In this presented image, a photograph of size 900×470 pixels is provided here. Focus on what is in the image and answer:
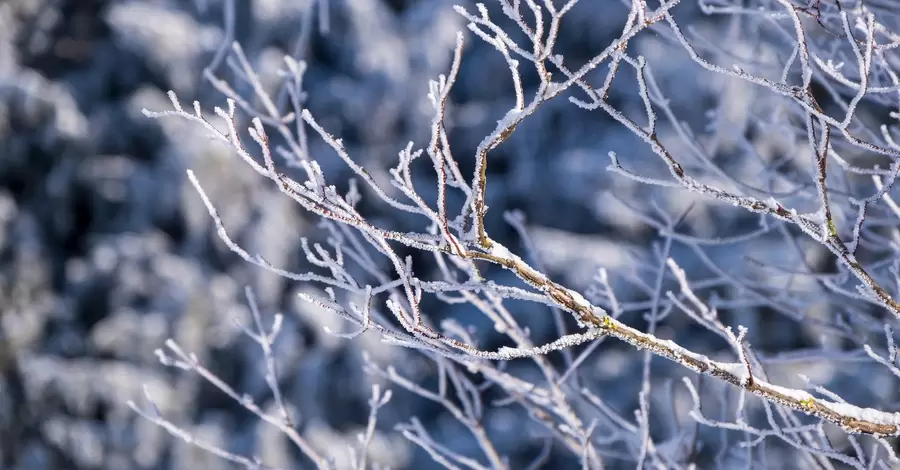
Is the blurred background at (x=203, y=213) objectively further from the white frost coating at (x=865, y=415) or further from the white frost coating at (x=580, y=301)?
the white frost coating at (x=580, y=301)

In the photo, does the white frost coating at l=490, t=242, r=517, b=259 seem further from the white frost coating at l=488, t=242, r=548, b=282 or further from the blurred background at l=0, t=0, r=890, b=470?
the blurred background at l=0, t=0, r=890, b=470

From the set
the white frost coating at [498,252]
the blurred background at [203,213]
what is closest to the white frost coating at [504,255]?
the white frost coating at [498,252]

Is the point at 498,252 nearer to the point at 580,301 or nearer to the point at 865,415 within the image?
the point at 580,301

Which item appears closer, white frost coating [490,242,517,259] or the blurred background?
white frost coating [490,242,517,259]

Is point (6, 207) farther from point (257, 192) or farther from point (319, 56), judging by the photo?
point (319, 56)

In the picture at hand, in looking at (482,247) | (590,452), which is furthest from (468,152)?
(482,247)

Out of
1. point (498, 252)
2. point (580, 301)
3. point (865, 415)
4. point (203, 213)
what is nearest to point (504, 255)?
point (498, 252)

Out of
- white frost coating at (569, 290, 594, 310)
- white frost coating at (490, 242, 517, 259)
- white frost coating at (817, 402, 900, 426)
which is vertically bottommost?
white frost coating at (490, 242, 517, 259)

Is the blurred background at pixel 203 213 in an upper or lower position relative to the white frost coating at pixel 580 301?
upper

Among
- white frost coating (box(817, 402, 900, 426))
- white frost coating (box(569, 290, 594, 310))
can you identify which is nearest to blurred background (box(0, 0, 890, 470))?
white frost coating (box(817, 402, 900, 426))
